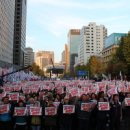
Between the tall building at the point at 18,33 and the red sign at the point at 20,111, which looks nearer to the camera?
the red sign at the point at 20,111

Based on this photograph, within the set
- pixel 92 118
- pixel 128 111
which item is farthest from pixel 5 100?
pixel 128 111

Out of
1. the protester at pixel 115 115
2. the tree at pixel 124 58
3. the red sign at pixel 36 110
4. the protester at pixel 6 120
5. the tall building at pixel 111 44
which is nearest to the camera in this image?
the protester at pixel 6 120

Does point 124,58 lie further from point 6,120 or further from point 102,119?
point 6,120

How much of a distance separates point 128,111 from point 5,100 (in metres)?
4.27

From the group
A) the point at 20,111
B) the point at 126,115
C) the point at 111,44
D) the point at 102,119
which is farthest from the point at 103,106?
the point at 111,44

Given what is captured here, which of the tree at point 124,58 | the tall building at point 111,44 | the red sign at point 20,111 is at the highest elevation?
the tall building at point 111,44

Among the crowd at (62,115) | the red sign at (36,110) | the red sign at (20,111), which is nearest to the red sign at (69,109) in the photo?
the crowd at (62,115)

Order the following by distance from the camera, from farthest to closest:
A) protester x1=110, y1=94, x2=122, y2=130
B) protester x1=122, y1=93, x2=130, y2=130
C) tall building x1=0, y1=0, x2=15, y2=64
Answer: tall building x1=0, y1=0, x2=15, y2=64 → protester x1=122, y1=93, x2=130, y2=130 → protester x1=110, y1=94, x2=122, y2=130

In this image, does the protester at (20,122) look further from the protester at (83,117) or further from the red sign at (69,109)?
the protester at (83,117)

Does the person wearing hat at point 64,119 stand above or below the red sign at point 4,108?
below

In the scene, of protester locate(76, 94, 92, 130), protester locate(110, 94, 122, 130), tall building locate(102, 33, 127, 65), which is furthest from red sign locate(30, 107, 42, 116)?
tall building locate(102, 33, 127, 65)

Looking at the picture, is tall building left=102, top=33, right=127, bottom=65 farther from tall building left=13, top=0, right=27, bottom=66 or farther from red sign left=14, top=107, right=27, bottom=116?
red sign left=14, top=107, right=27, bottom=116

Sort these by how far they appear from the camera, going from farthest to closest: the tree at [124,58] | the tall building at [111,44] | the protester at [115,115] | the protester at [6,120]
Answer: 1. the tall building at [111,44]
2. the tree at [124,58]
3. the protester at [115,115]
4. the protester at [6,120]

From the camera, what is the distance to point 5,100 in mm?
14078
